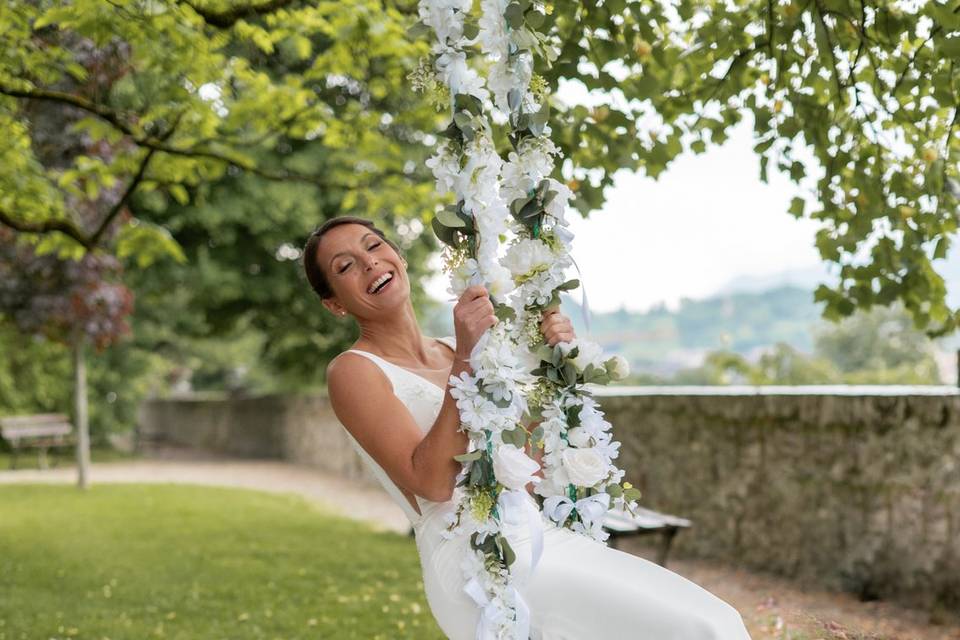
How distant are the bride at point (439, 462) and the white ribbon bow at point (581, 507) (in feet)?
0.15

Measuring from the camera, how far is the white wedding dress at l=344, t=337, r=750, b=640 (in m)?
2.01

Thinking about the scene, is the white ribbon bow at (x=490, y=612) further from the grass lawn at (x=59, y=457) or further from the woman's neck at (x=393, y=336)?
the grass lawn at (x=59, y=457)

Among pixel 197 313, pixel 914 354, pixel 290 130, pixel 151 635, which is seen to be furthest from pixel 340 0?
pixel 914 354

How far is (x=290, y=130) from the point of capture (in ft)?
21.9

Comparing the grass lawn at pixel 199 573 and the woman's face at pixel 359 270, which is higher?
the woman's face at pixel 359 270

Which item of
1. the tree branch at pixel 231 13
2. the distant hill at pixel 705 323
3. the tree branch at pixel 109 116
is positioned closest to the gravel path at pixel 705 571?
the tree branch at pixel 231 13

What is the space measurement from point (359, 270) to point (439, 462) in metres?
0.71

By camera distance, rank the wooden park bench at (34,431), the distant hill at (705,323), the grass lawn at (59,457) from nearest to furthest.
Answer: the wooden park bench at (34,431) → the grass lawn at (59,457) → the distant hill at (705,323)

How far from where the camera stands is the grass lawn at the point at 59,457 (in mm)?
17589

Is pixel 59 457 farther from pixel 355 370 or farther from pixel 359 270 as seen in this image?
pixel 355 370

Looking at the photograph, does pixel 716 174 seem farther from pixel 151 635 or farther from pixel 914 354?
pixel 151 635

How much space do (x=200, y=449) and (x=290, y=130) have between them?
715 inches

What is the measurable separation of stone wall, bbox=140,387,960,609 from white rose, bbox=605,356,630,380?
13.6 feet

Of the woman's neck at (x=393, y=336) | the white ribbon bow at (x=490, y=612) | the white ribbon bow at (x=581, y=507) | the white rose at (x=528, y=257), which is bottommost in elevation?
the white ribbon bow at (x=490, y=612)
